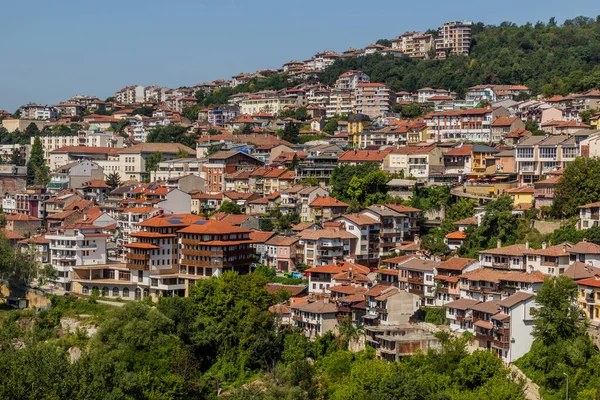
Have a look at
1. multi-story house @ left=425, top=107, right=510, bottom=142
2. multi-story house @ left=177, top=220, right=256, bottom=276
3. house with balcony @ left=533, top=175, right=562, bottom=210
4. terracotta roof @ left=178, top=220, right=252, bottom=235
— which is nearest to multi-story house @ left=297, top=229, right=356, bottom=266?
multi-story house @ left=177, top=220, right=256, bottom=276

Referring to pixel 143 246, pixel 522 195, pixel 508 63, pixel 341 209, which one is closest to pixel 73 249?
pixel 143 246

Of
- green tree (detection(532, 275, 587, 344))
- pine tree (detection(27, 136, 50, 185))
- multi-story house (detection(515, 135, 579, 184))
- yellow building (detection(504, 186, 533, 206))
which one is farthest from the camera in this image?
pine tree (detection(27, 136, 50, 185))

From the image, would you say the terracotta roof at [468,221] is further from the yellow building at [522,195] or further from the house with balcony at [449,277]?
the house with balcony at [449,277]

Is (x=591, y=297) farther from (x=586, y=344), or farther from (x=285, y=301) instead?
(x=285, y=301)

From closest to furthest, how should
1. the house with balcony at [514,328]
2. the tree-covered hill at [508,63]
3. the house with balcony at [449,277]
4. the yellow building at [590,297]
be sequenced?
the yellow building at [590,297]
the house with balcony at [514,328]
the house with balcony at [449,277]
the tree-covered hill at [508,63]

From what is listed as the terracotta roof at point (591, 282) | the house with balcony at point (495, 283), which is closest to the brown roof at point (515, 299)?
the house with balcony at point (495, 283)

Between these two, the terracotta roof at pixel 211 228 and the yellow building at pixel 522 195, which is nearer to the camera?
the yellow building at pixel 522 195

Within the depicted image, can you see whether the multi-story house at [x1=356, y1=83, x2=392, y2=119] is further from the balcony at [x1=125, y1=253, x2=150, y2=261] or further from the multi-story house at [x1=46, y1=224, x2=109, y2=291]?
the balcony at [x1=125, y1=253, x2=150, y2=261]
